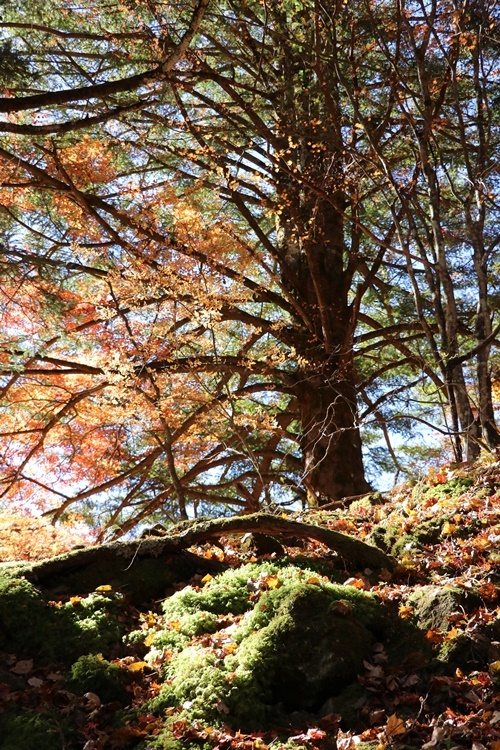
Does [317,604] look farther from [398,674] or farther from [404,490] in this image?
[404,490]

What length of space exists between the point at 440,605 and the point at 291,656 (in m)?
0.87

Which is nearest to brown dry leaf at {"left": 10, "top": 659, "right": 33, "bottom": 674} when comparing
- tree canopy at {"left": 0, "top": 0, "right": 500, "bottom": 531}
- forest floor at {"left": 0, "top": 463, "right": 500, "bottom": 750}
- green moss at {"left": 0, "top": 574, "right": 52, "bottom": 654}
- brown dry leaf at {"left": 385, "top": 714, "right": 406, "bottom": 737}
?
forest floor at {"left": 0, "top": 463, "right": 500, "bottom": 750}

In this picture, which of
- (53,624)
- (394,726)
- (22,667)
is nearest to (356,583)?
(394,726)

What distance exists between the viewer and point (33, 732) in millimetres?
2727

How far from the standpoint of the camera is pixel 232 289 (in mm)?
8141

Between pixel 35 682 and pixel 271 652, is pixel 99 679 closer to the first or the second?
pixel 35 682

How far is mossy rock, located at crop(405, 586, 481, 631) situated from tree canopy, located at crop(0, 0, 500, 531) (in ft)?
7.97

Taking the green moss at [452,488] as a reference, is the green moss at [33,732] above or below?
below

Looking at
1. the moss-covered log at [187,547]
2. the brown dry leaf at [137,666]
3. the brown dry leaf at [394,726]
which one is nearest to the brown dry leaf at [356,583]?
the moss-covered log at [187,547]

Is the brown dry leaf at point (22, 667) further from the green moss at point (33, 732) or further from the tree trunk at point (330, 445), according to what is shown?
the tree trunk at point (330, 445)

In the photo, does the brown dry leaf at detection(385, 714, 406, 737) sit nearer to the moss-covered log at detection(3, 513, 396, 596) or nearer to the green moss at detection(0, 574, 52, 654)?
the moss-covered log at detection(3, 513, 396, 596)

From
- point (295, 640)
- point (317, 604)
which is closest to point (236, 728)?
point (295, 640)

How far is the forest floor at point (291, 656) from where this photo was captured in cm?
273

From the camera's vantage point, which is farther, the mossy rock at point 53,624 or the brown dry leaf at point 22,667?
the mossy rock at point 53,624
